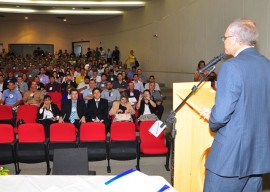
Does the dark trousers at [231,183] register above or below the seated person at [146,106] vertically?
above

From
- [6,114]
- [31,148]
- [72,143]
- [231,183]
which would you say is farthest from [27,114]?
[231,183]

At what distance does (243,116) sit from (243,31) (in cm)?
51

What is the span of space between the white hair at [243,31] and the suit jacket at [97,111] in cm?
516

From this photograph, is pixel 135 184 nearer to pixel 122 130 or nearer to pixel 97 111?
pixel 122 130

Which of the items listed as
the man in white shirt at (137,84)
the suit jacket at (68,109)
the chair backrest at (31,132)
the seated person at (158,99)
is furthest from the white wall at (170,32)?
the chair backrest at (31,132)

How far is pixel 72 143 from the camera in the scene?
538 cm

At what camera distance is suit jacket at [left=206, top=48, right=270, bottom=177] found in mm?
1767

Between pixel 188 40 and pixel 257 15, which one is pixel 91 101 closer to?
pixel 257 15

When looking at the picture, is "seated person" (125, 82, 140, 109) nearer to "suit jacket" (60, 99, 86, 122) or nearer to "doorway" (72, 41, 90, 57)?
"suit jacket" (60, 99, 86, 122)

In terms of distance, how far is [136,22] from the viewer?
15930mm

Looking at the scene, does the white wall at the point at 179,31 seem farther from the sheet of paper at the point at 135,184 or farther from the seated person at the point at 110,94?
the sheet of paper at the point at 135,184

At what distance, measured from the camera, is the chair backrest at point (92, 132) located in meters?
5.54

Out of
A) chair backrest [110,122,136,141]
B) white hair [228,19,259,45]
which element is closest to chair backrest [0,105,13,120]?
chair backrest [110,122,136,141]

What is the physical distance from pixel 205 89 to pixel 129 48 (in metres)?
14.9
